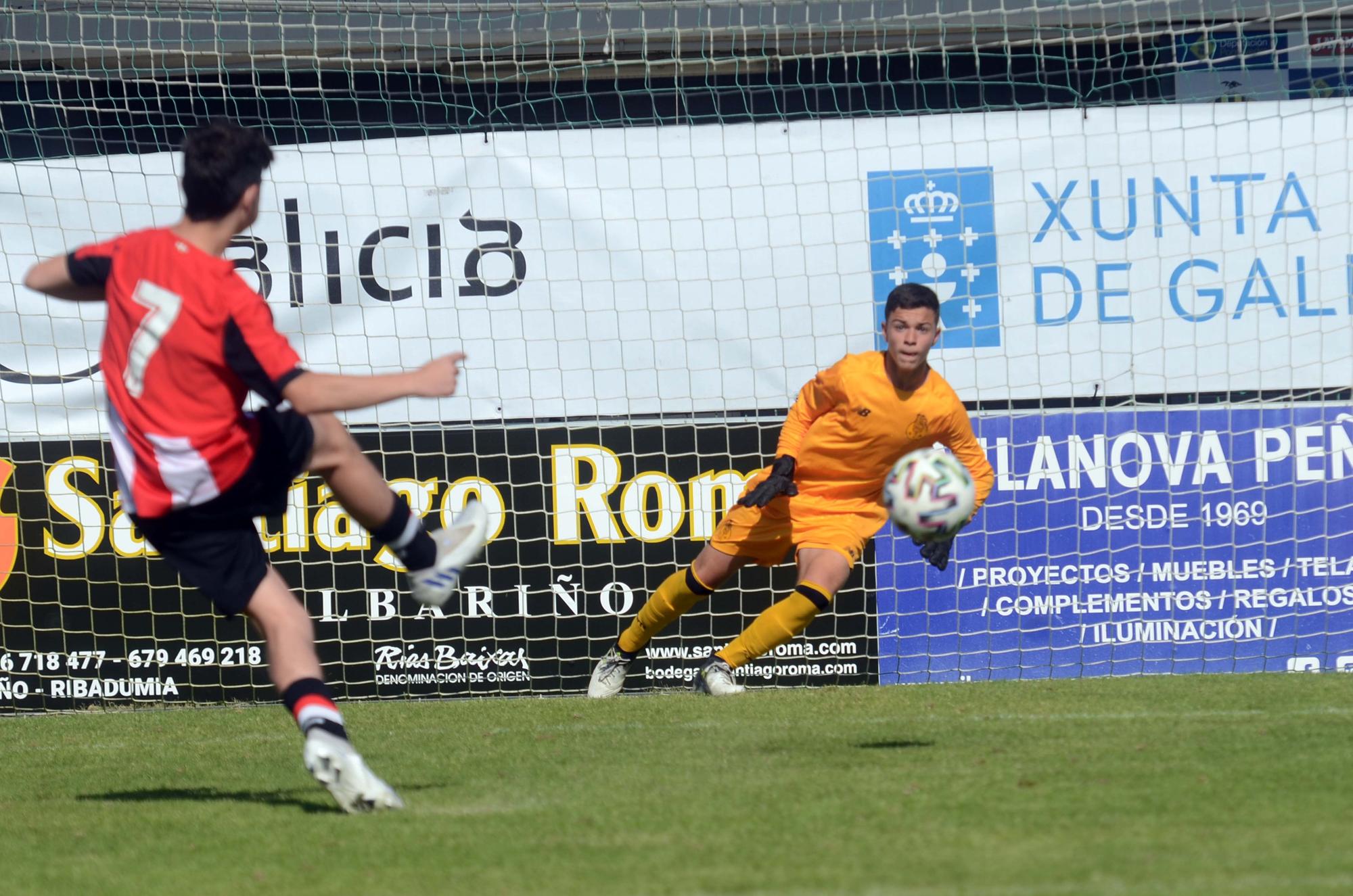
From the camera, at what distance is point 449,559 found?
4453 mm

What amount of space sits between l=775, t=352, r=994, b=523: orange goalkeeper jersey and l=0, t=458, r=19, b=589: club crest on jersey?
3.73 metres

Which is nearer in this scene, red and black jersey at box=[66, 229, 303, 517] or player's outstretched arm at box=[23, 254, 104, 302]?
red and black jersey at box=[66, 229, 303, 517]

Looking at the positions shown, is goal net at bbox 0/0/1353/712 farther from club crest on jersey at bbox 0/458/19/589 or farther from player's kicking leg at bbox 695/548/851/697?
player's kicking leg at bbox 695/548/851/697

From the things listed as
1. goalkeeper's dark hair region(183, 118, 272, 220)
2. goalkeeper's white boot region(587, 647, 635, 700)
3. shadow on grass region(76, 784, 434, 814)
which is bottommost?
goalkeeper's white boot region(587, 647, 635, 700)

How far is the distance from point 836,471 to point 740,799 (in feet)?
8.73

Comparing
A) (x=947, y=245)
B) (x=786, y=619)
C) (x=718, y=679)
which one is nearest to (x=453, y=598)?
(x=718, y=679)

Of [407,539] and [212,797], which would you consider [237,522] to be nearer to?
[407,539]

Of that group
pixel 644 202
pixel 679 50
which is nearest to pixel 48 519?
pixel 644 202

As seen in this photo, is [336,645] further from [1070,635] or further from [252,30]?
[1070,635]

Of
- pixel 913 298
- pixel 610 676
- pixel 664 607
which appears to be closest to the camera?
pixel 913 298

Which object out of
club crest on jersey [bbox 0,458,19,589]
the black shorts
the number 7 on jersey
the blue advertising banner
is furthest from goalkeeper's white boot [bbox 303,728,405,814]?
club crest on jersey [bbox 0,458,19,589]

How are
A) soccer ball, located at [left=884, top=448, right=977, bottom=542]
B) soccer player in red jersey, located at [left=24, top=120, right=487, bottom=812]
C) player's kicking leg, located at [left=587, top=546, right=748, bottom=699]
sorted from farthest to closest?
player's kicking leg, located at [left=587, top=546, right=748, bottom=699]
soccer ball, located at [left=884, top=448, right=977, bottom=542]
soccer player in red jersey, located at [left=24, top=120, right=487, bottom=812]

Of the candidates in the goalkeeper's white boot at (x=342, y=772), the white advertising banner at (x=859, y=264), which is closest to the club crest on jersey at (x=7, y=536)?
the white advertising banner at (x=859, y=264)

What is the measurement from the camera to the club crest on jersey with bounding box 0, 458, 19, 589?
7492mm
